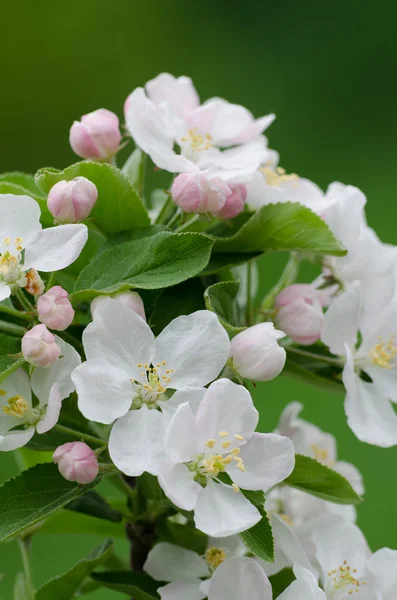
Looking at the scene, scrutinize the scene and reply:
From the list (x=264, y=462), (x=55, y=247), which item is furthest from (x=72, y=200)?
(x=264, y=462)

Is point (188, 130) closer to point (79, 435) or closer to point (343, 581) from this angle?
point (79, 435)

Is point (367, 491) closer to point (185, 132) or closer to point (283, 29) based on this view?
point (185, 132)

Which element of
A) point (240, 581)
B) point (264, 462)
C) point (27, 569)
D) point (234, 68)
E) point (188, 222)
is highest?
point (188, 222)

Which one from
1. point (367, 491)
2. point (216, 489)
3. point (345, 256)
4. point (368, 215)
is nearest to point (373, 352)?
point (345, 256)

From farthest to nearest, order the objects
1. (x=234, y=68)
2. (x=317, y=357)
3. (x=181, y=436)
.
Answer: (x=234, y=68) < (x=317, y=357) < (x=181, y=436)

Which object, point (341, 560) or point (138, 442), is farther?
point (341, 560)

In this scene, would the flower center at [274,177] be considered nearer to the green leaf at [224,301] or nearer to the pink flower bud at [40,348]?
the green leaf at [224,301]

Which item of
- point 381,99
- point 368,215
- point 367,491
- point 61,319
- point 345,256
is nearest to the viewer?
point 61,319

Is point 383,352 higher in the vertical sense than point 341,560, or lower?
higher

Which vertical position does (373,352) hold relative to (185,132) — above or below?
below
